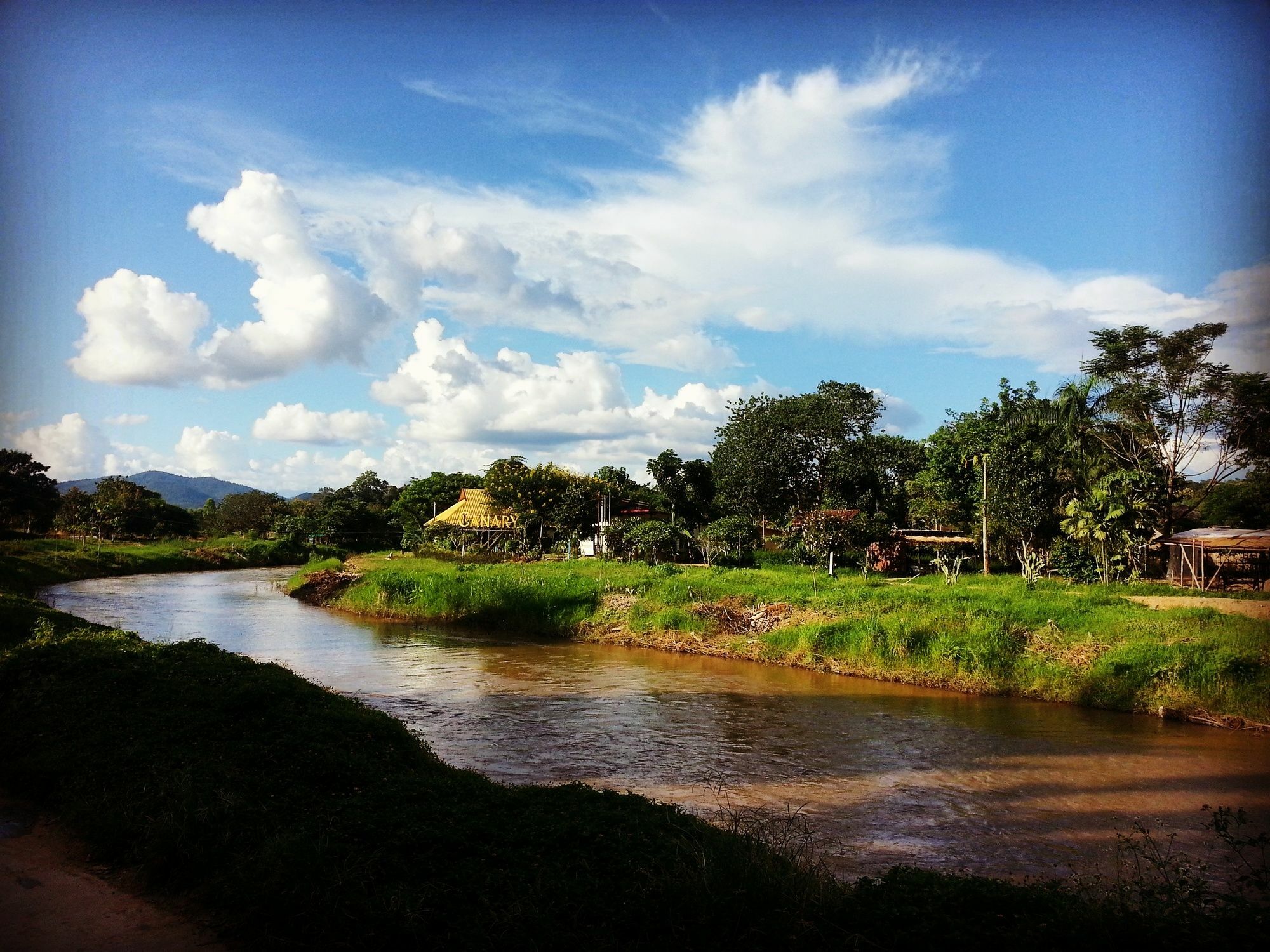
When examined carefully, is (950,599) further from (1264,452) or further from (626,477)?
(626,477)

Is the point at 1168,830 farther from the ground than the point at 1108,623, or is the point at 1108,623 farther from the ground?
the point at 1108,623

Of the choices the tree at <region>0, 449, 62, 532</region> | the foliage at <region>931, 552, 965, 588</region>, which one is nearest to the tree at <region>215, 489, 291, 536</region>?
the tree at <region>0, 449, 62, 532</region>

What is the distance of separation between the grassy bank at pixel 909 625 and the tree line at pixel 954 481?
3237 mm

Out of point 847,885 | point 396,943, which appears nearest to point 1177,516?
point 847,885

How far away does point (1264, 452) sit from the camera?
84.6 ft

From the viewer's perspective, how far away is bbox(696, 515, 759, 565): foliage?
94.6ft

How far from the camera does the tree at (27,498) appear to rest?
38469 millimetres

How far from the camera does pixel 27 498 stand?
42.8 m

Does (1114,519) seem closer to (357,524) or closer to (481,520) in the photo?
(481,520)

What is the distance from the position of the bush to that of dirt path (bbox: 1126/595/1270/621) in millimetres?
6716

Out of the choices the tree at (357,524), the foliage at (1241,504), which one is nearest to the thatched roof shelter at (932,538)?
the foliage at (1241,504)

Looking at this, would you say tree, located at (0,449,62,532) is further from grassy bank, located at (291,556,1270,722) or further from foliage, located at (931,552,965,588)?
foliage, located at (931,552,965,588)

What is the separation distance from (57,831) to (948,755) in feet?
35.8

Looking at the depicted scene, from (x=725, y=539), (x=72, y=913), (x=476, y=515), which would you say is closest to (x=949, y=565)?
(x=725, y=539)
